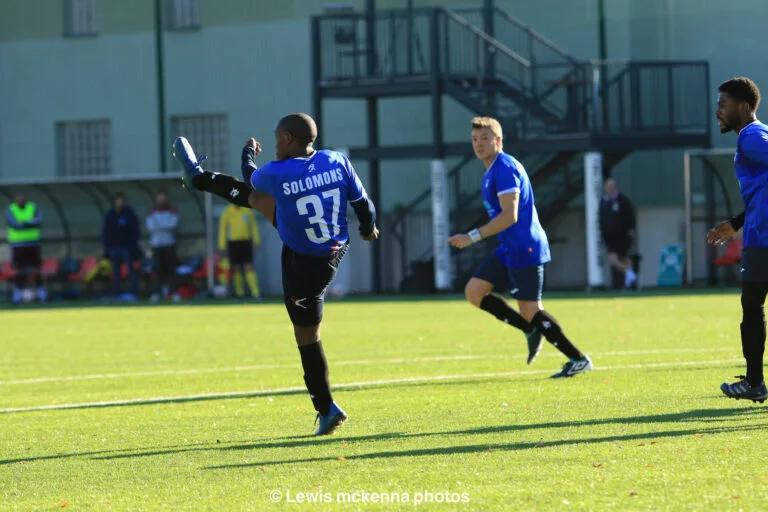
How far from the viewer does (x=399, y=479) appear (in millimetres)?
6840

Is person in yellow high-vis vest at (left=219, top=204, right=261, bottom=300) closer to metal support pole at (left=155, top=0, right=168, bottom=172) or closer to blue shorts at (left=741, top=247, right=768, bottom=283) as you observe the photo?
metal support pole at (left=155, top=0, right=168, bottom=172)

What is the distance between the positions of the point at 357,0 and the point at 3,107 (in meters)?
9.88

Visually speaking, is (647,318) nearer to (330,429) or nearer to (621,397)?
(621,397)

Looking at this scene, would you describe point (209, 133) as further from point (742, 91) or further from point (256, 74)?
point (742, 91)

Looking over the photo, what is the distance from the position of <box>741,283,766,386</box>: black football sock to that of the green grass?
25 cm

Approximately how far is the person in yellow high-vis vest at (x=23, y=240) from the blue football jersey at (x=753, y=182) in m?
23.8

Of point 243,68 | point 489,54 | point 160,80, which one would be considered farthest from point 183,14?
point 489,54

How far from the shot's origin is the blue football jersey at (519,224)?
11414mm

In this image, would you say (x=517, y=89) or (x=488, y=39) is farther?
(x=517, y=89)

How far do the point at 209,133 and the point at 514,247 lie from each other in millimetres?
25041

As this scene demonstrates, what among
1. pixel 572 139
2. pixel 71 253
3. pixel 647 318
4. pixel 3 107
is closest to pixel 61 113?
pixel 3 107

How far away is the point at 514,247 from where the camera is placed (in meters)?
11.6

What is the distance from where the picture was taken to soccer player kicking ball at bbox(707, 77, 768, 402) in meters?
8.99

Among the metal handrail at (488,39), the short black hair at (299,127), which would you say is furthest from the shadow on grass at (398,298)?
the short black hair at (299,127)
